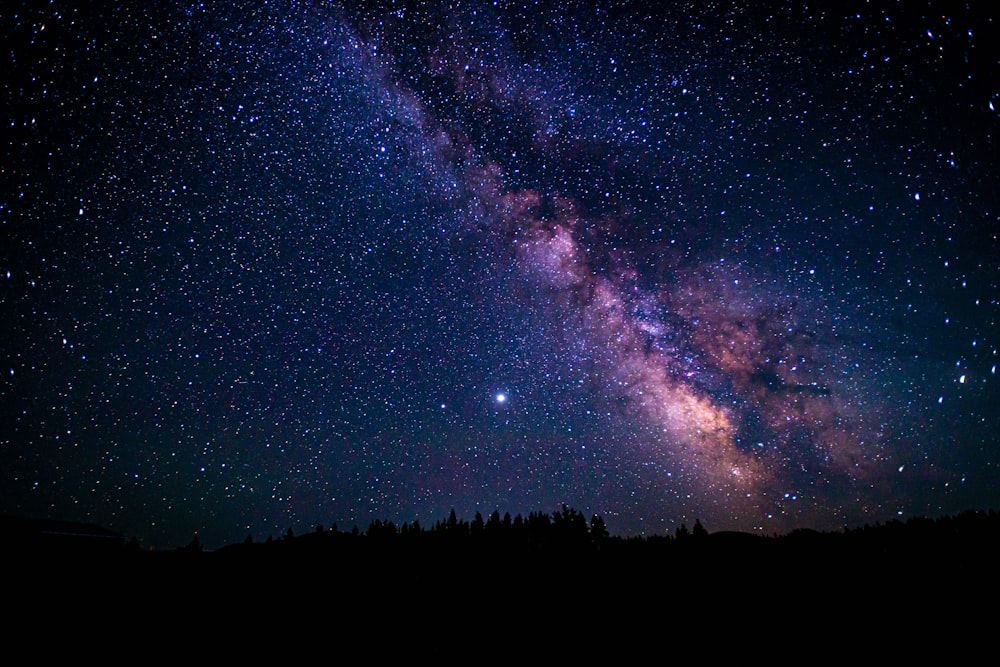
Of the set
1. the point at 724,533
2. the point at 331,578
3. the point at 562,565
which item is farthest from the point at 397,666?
the point at 724,533

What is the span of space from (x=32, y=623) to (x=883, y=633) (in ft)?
52.9

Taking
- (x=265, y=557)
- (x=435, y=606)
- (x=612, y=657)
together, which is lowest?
(x=612, y=657)

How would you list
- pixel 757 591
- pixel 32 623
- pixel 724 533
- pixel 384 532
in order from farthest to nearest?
pixel 724 533, pixel 384 532, pixel 757 591, pixel 32 623

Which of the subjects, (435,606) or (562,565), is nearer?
(435,606)

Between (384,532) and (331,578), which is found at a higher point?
(384,532)

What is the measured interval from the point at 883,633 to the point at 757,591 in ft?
7.87

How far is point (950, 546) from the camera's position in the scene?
1291 centimetres

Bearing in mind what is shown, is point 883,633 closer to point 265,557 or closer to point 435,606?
point 435,606

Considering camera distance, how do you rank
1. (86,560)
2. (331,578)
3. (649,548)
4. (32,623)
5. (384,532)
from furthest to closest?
(649,548), (384,532), (331,578), (86,560), (32,623)

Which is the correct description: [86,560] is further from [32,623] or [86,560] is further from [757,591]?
[757,591]

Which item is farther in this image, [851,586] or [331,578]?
[851,586]

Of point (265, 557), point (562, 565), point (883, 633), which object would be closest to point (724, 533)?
point (883, 633)

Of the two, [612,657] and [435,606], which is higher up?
[435,606]

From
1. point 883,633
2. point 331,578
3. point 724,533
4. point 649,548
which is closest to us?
point 883,633
